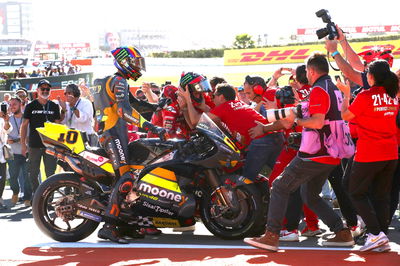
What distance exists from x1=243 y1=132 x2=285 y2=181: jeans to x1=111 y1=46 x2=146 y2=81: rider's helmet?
1537 mm

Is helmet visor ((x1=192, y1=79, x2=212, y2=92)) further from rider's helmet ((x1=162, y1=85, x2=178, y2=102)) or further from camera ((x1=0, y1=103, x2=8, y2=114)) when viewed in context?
camera ((x1=0, y1=103, x2=8, y2=114))

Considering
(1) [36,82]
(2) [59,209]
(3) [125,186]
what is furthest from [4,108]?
(1) [36,82]

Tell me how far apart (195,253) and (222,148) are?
1132 mm

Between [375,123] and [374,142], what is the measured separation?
177 mm

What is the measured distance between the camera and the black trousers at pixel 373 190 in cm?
644

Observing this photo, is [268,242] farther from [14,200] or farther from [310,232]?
[14,200]

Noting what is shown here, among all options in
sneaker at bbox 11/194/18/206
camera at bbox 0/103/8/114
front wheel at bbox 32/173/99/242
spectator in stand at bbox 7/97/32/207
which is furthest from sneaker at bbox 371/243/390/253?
camera at bbox 0/103/8/114

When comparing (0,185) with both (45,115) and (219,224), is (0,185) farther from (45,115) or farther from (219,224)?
(219,224)

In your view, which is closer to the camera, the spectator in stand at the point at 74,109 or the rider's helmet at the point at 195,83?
the rider's helmet at the point at 195,83

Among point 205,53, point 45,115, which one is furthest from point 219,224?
point 205,53

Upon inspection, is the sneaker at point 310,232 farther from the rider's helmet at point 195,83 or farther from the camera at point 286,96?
the rider's helmet at point 195,83

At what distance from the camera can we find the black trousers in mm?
6441

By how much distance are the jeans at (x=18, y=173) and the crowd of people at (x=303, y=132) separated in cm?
315

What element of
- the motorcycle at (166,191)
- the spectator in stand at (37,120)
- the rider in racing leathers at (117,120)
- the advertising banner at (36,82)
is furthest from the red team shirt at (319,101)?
the advertising banner at (36,82)
